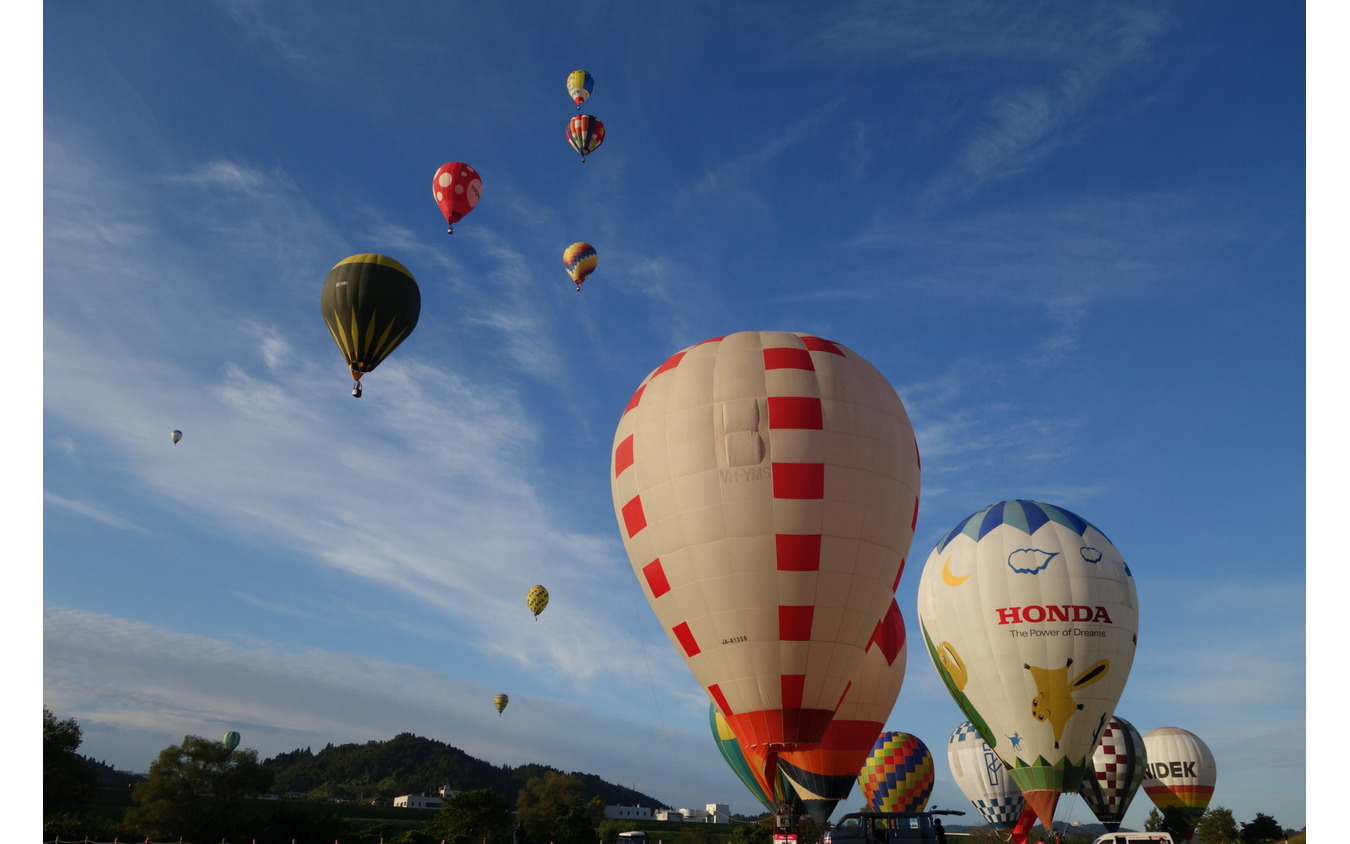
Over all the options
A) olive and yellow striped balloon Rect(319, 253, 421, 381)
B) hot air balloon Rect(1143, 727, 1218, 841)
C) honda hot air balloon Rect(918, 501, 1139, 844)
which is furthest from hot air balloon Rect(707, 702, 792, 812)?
hot air balloon Rect(1143, 727, 1218, 841)

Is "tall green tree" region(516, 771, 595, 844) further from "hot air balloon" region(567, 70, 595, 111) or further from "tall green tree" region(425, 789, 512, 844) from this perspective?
"hot air balloon" region(567, 70, 595, 111)

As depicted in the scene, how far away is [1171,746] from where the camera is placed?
4475cm

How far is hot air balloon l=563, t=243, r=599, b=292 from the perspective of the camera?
3772cm

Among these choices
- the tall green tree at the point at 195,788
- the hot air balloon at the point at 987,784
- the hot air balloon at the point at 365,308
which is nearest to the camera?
the hot air balloon at the point at 365,308

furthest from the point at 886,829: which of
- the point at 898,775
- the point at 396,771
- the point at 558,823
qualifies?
the point at 396,771

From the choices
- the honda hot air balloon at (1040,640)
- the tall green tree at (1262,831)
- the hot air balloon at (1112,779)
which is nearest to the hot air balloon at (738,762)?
the honda hot air balloon at (1040,640)

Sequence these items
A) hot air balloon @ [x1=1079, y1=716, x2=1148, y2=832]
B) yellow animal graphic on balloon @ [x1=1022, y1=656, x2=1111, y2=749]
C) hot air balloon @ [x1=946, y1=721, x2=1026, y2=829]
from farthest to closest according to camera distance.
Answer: hot air balloon @ [x1=946, y1=721, x2=1026, y2=829] → hot air balloon @ [x1=1079, y1=716, x2=1148, y2=832] → yellow animal graphic on balloon @ [x1=1022, y1=656, x2=1111, y2=749]

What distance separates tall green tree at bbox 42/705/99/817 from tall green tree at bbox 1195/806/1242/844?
184 feet

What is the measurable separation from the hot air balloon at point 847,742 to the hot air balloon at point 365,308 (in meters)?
17.5

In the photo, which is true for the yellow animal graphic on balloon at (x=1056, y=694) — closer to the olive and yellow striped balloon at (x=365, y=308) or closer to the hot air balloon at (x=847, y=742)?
the hot air balloon at (x=847, y=742)

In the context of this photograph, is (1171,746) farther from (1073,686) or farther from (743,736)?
(743,736)

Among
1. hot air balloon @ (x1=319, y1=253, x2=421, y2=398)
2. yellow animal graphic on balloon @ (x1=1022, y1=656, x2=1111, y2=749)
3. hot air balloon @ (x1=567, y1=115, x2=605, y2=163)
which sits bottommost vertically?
yellow animal graphic on balloon @ (x1=1022, y1=656, x2=1111, y2=749)

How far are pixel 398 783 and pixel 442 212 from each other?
143385 mm

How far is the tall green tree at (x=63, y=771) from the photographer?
38.8 metres
